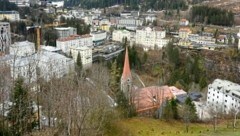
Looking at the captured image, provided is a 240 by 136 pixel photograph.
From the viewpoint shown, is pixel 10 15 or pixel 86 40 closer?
pixel 86 40

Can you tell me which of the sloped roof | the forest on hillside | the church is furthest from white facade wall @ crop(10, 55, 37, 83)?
the forest on hillside

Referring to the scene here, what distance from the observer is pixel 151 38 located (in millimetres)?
35844

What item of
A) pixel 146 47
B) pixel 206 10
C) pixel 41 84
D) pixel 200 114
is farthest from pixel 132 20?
pixel 41 84

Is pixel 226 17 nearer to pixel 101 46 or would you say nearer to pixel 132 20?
pixel 132 20

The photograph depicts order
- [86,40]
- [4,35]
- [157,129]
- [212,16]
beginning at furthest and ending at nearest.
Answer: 1. [212,16]
2. [86,40]
3. [4,35]
4. [157,129]

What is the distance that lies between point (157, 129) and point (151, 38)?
983 inches

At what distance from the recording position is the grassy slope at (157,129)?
10713 mm

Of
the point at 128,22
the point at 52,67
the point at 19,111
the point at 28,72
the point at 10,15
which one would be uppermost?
the point at 10,15

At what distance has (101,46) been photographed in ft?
119

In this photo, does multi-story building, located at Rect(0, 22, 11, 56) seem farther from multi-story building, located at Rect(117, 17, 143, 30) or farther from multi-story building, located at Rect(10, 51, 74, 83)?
multi-story building, located at Rect(117, 17, 143, 30)

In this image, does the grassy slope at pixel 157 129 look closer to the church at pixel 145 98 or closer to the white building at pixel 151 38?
the church at pixel 145 98

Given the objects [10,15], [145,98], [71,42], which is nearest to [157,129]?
[145,98]

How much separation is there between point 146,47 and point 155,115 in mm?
22395

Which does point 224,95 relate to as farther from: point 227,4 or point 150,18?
point 227,4
